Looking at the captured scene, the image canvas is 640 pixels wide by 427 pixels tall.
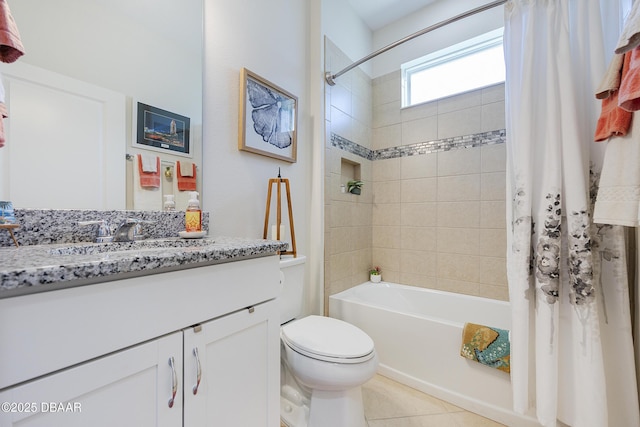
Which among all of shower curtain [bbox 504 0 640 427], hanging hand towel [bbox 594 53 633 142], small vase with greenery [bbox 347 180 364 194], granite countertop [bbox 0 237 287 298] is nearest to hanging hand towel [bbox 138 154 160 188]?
granite countertop [bbox 0 237 287 298]

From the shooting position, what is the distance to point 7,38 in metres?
0.59

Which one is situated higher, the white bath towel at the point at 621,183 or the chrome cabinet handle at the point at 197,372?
the white bath towel at the point at 621,183

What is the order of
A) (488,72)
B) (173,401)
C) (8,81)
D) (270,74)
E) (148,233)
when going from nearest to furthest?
(173,401) → (8,81) → (148,233) → (270,74) → (488,72)

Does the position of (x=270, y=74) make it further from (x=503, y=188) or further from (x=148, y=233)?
(x=503, y=188)

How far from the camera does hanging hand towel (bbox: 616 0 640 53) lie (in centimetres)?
67

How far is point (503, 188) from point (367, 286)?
1304 mm

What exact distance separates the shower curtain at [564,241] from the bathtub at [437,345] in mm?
269

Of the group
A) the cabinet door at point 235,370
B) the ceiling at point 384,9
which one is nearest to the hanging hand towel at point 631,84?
the cabinet door at point 235,370

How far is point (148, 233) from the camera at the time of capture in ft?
3.33

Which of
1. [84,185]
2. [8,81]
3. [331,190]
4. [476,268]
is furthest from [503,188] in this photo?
[8,81]

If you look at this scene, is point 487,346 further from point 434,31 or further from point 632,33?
point 434,31

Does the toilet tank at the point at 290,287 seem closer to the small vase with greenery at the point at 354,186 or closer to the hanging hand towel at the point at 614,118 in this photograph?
the small vase with greenery at the point at 354,186

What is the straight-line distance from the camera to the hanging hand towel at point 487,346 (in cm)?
126

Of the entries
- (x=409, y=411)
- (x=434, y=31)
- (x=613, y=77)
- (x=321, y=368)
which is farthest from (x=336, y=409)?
(x=434, y=31)
